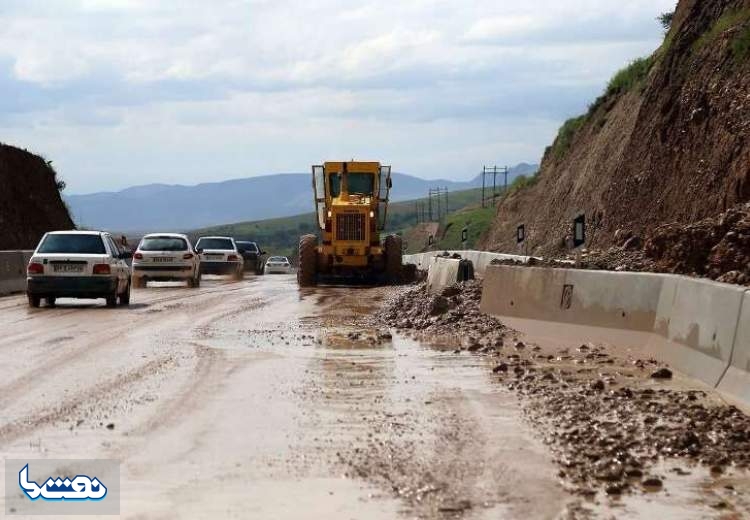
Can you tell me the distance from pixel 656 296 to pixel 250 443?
516 centimetres

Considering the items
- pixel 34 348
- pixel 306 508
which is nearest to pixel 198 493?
pixel 306 508

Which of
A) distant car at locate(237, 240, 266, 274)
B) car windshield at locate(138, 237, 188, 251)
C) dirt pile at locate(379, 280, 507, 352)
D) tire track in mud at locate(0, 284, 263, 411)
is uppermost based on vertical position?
car windshield at locate(138, 237, 188, 251)

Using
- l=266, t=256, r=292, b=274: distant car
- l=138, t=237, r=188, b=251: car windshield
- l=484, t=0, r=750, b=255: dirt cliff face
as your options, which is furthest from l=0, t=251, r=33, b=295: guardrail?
l=266, t=256, r=292, b=274: distant car

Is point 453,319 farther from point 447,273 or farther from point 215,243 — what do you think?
point 215,243

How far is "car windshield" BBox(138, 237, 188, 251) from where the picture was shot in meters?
35.6

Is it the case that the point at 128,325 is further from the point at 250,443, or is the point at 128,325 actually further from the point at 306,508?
the point at 306,508

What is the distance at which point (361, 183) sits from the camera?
3519 centimetres

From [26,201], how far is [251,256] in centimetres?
976

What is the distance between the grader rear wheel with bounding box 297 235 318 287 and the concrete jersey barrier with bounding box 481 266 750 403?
703 inches

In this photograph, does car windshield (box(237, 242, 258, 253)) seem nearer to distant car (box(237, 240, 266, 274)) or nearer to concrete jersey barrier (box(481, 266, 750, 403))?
distant car (box(237, 240, 266, 274))

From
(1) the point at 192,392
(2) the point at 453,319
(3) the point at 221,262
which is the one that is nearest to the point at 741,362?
(1) the point at 192,392

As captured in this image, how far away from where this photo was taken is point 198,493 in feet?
22.2

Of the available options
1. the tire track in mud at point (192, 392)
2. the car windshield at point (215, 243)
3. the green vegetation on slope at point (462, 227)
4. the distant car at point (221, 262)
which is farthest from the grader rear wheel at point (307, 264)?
the green vegetation on slope at point (462, 227)

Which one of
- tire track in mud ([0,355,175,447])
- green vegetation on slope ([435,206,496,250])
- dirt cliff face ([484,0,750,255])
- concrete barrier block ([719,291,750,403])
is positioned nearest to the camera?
tire track in mud ([0,355,175,447])
